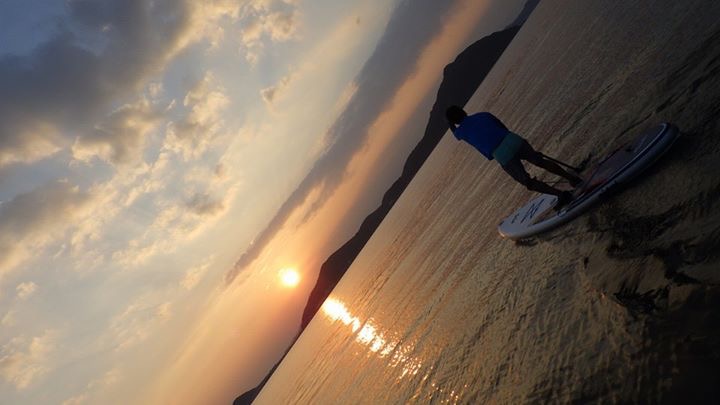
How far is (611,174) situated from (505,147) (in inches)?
104

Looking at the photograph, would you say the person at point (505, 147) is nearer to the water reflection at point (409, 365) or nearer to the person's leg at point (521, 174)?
the person's leg at point (521, 174)

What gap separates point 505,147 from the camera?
A: 39.3 ft

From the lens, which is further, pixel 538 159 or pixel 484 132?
pixel 484 132

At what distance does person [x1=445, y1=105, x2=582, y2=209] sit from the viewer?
11859mm

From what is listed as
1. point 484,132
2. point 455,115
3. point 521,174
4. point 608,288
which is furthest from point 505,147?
point 608,288

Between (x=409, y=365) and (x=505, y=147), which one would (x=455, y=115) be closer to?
(x=505, y=147)

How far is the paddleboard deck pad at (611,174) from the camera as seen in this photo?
10.1 meters

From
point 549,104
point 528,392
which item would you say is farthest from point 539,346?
point 549,104

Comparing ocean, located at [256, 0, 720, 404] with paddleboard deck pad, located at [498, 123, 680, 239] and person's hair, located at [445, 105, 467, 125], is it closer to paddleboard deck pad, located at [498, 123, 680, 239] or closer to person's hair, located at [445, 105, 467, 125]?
paddleboard deck pad, located at [498, 123, 680, 239]

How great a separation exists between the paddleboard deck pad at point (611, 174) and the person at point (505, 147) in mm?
606

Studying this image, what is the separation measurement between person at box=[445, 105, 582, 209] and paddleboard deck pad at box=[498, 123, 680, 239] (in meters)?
0.61

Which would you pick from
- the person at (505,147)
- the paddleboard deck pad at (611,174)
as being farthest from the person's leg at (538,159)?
the paddleboard deck pad at (611,174)

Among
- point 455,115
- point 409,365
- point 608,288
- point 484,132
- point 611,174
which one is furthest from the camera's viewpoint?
point 409,365

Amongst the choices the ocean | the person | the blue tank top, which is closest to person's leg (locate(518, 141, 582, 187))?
the person
